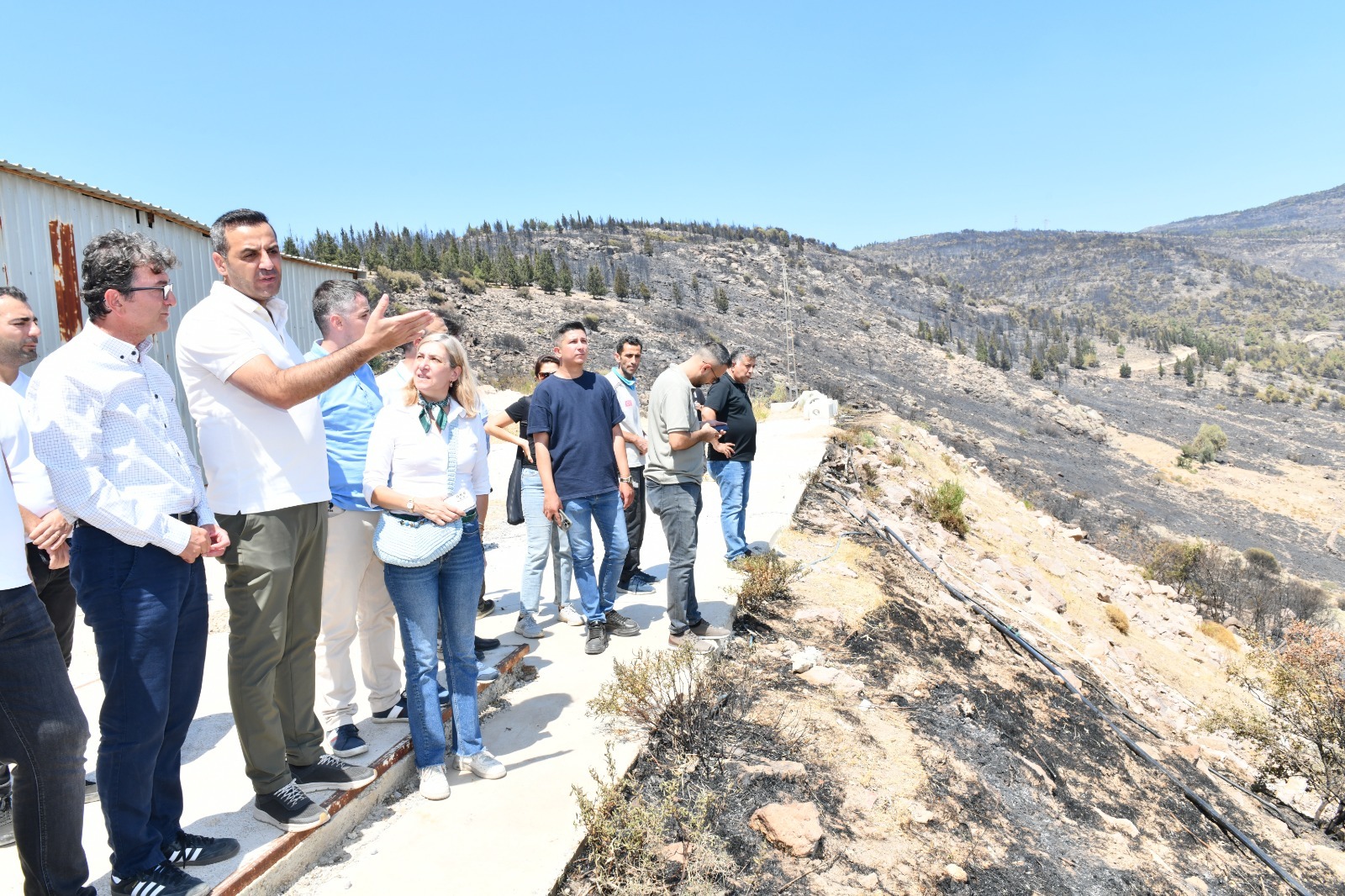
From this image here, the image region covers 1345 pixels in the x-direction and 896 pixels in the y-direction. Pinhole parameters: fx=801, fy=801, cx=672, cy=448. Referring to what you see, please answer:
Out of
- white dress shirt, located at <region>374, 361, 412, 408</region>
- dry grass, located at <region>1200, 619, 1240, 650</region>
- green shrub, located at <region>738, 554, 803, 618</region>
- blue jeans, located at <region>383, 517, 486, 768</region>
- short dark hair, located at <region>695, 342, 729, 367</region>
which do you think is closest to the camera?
blue jeans, located at <region>383, 517, 486, 768</region>

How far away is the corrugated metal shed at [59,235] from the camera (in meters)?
6.66

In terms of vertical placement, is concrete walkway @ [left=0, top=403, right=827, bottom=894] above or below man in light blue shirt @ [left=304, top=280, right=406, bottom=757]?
below

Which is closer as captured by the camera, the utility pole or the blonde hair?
the blonde hair

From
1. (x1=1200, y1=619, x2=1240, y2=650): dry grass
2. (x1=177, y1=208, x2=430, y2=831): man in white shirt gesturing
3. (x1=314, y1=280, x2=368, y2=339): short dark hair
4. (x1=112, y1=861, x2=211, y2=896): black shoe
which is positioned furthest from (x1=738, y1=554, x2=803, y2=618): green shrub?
(x1=1200, y1=619, x2=1240, y2=650): dry grass

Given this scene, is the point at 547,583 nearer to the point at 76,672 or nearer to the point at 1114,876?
the point at 76,672

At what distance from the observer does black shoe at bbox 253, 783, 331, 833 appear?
262cm

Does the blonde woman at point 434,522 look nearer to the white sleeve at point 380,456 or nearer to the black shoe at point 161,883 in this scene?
the white sleeve at point 380,456

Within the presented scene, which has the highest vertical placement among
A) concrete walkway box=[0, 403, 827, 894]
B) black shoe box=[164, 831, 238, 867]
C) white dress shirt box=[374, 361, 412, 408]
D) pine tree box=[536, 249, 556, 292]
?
pine tree box=[536, 249, 556, 292]

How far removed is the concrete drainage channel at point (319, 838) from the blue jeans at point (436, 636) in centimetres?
13

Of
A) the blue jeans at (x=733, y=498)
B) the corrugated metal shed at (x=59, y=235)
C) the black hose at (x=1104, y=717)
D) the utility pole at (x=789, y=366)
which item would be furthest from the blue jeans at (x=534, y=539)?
the utility pole at (x=789, y=366)

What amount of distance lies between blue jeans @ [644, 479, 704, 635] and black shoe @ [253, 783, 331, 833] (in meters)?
2.32

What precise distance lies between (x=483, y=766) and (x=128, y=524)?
1715 mm

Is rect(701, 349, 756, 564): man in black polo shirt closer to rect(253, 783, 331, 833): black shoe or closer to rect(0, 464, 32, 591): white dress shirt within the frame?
rect(253, 783, 331, 833): black shoe

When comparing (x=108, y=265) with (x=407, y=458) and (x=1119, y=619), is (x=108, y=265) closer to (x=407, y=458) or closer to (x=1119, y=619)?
(x=407, y=458)
